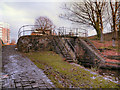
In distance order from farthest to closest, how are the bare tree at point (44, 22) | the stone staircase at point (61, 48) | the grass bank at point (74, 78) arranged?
the bare tree at point (44, 22) → the stone staircase at point (61, 48) → the grass bank at point (74, 78)

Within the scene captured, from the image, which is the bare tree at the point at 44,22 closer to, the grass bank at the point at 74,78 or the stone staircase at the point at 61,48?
the stone staircase at the point at 61,48

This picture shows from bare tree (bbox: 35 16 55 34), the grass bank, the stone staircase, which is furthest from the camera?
bare tree (bbox: 35 16 55 34)

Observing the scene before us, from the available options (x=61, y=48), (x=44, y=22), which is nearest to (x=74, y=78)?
(x=61, y=48)

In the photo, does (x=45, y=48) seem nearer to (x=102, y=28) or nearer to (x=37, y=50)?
(x=37, y=50)

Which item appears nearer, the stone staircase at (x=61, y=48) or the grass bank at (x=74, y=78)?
the grass bank at (x=74, y=78)

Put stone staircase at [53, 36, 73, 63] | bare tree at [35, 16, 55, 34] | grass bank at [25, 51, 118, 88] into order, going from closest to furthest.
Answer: grass bank at [25, 51, 118, 88] → stone staircase at [53, 36, 73, 63] → bare tree at [35, 16, 55, 34]

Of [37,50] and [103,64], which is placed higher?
[37,50]

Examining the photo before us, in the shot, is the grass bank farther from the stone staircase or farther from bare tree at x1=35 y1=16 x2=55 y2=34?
bare tree at x1=35 y1=16 x2=55 y2=34

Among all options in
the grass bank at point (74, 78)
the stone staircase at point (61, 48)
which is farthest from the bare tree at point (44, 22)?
the grass bank at point (74, 78)

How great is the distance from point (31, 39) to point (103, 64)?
9.67 m

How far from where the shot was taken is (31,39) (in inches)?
483

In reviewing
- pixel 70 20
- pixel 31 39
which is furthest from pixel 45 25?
pixel 31 39

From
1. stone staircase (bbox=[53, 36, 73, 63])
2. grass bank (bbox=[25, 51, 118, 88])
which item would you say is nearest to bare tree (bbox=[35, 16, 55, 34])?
stone staircase (bbox=[53, 36, 73, 63])

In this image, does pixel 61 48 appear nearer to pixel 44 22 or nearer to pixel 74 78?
pixel 74 78
